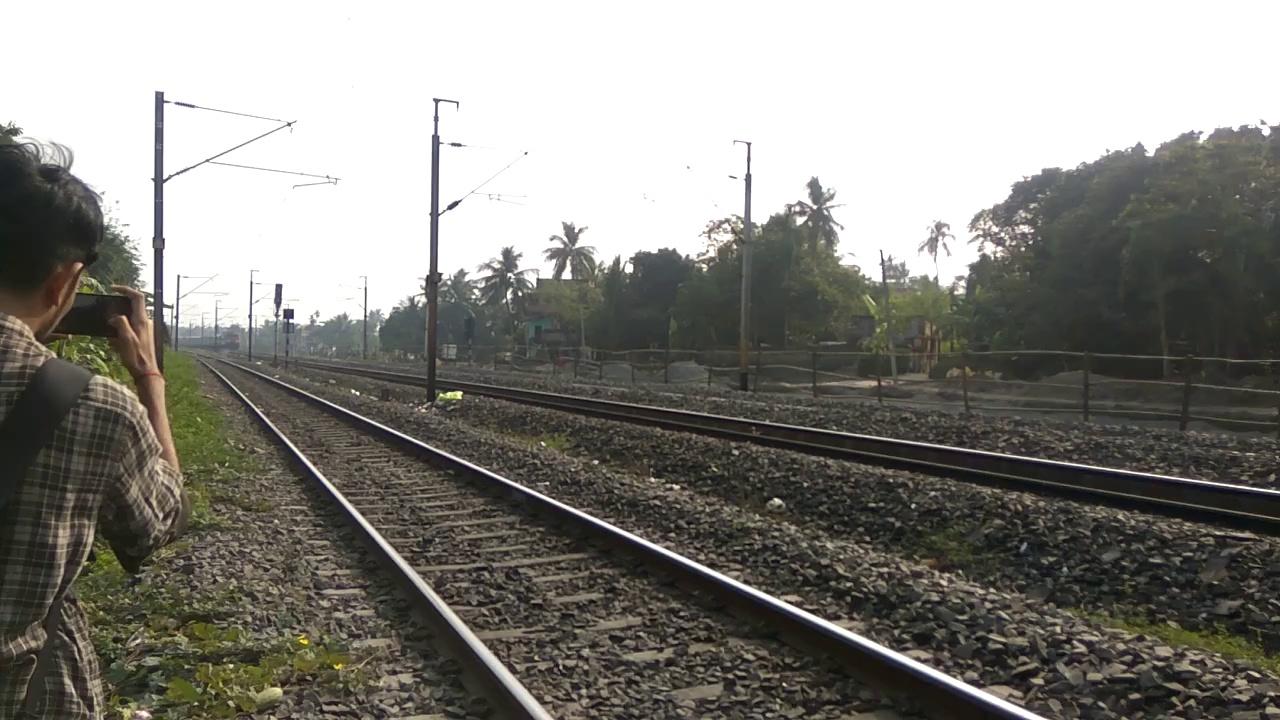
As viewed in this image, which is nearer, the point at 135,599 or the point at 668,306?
the point at 135,599

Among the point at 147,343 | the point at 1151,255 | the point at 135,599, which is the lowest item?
the point at 135,599

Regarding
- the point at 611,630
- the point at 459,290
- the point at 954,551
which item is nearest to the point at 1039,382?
the point at 954,551

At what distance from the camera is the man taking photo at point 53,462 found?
1435 mm

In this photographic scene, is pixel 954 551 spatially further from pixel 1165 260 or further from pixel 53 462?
pixel 1165 260

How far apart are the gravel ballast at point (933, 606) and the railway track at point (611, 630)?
457mm

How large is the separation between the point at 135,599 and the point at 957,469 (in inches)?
289

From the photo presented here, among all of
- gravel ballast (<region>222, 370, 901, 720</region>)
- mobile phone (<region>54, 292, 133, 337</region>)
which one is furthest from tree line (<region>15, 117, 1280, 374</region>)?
mobile phone (<region>54, 292, 133, 337</region>)

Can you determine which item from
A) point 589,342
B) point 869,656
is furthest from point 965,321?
point 869,656

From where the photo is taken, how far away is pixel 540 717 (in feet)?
11.8

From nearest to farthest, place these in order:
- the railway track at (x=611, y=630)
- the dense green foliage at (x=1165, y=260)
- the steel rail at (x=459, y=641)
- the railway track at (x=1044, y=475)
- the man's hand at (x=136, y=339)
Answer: the man's hand at (x=136, y=339) → the steel rail at (x=459, y=641) → the railway track at (x=611, y=630) → the railway track at (x=1044, y=475) → the dense green foliage at (x=1165, y=260)

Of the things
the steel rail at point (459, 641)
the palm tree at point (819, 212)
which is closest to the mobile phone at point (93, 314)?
the steel rail at point (459, 641)

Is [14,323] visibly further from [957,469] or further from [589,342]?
[589,342]

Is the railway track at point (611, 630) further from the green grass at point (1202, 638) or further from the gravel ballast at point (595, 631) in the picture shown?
the green grass at point (1202, 638)

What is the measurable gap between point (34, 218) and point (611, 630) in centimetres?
396
